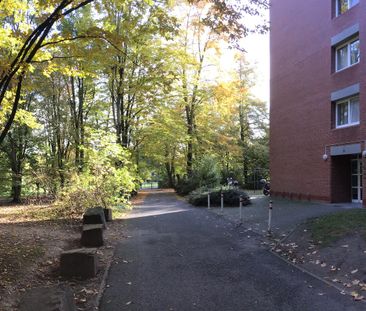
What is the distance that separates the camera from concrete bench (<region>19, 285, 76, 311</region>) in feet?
15.6

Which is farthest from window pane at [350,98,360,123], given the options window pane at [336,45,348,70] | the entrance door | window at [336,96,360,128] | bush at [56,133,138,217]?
bush at [56,133,138,217]

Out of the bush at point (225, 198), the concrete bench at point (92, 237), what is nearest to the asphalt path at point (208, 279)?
the concrete bench at point (92, 237)

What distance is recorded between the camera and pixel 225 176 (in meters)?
39.8

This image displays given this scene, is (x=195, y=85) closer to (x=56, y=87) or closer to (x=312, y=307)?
(x=56, y=87)

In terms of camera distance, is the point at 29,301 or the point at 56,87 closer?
the point at 29,301

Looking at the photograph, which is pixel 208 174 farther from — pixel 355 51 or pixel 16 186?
pixel 16 186

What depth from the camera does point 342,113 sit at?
2005 centimetres

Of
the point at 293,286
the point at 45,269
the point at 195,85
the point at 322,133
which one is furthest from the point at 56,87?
the point at 293,286

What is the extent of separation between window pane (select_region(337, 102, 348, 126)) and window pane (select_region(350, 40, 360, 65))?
2.12m

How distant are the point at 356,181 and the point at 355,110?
3766 millimetres

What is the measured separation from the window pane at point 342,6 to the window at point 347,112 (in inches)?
176

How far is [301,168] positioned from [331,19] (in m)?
8.22

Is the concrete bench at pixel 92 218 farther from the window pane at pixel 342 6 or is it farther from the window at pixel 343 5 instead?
the window pane at pixel 342 6

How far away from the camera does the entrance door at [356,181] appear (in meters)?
20.1
